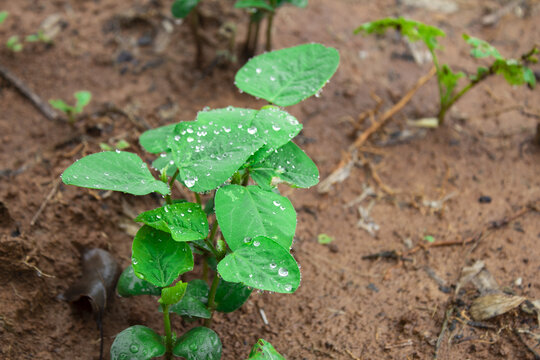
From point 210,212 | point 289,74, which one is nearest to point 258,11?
point 289,74

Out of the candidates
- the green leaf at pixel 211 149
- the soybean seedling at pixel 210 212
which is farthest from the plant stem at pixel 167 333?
the green leaf at pixel 211 149

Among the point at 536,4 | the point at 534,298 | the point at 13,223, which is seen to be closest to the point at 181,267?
the point at 13,223

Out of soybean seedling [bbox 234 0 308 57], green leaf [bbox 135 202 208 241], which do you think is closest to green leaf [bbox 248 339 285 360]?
green leaf [bbox 135 202 208 241]

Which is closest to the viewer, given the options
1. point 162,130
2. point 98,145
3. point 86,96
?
point 162,130

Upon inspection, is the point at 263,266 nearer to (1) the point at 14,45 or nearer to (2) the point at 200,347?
(2) the point at 200,347

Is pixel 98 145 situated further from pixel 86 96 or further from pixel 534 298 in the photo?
pixel 534 298

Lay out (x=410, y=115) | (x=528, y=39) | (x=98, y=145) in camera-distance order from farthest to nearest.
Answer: (x=528, y=39), (x=410, y=115), (x=98, y=145)
